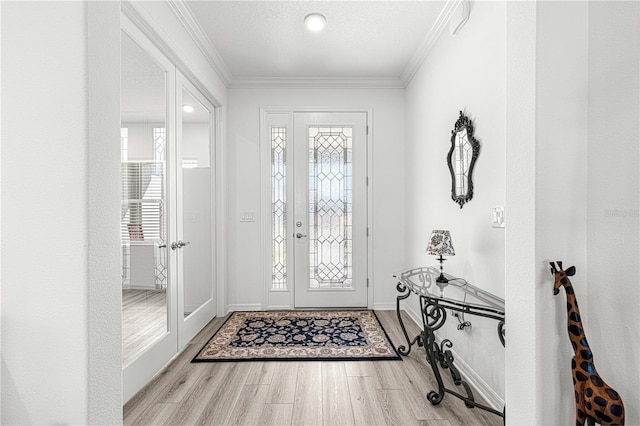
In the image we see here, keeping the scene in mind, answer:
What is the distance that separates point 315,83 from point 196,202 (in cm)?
195

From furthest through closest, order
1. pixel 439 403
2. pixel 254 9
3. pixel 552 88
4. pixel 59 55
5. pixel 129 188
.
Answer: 1. pixel 254 9
2. pixel 129 188
3. pixel 439 403
4. pixel 552 88
5. pixel 59 55

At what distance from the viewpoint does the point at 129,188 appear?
2.16m

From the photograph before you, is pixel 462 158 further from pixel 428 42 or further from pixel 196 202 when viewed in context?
pixel 196 202

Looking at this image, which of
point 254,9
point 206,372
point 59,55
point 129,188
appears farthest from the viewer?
point 254,9

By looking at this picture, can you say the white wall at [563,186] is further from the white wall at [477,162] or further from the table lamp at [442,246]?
the table lamp at [442,246]

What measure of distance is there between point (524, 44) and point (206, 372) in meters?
2.63

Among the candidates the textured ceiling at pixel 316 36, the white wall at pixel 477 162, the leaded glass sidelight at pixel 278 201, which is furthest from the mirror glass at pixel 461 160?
the leaded glass sidelight at pixel 278 201

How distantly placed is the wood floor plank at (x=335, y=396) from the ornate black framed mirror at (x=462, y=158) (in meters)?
1.50

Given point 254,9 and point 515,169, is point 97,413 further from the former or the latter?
point 254,9

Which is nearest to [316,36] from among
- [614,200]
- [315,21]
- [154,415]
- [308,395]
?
[315,21]

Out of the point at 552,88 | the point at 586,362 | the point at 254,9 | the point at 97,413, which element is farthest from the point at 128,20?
the point at 586,362

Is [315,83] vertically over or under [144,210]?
over

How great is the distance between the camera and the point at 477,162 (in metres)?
2.20

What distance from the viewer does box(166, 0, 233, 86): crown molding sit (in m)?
2.48
